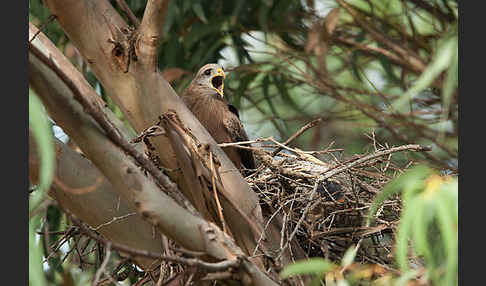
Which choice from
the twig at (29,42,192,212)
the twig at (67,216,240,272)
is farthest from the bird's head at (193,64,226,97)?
the twig at (67,216,240,272)

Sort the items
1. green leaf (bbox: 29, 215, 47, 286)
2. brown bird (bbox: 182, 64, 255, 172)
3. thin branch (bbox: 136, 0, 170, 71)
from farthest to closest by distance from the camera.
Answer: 1. brown bird (bbox: 182, 64, 255, 172)
2. thin branch (bbox: 136, 0, 170, 71)
3. green leaf (bbox: 29, 215, 47, 286)

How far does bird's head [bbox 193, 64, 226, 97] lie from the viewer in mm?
5206

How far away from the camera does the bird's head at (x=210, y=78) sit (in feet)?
17.1

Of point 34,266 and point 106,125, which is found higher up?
A: point 106,125

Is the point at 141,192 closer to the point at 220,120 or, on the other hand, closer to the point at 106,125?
the point at 106,125

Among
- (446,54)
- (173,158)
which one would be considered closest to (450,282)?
(446,54)

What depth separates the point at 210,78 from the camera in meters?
5.27

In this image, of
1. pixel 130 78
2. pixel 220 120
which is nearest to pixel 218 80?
pixel 220 120

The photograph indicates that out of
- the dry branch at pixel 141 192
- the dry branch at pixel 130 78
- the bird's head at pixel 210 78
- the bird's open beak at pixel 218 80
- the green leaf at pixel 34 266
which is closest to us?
the green leaf at pixel 34 266

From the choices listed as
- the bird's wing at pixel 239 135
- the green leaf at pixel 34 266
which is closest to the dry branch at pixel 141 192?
the green leaf at pixel 34 266

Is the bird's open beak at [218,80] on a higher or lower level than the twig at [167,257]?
higher

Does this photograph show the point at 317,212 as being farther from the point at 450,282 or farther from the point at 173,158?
the point at 450,282

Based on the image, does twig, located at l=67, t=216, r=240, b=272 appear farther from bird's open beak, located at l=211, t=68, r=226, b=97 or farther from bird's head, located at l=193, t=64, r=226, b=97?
bird's open beak, located at l=211, t=68, r=226, b=97

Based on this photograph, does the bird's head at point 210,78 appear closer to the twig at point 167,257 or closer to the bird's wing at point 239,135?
the bird's wing at point 239,135
